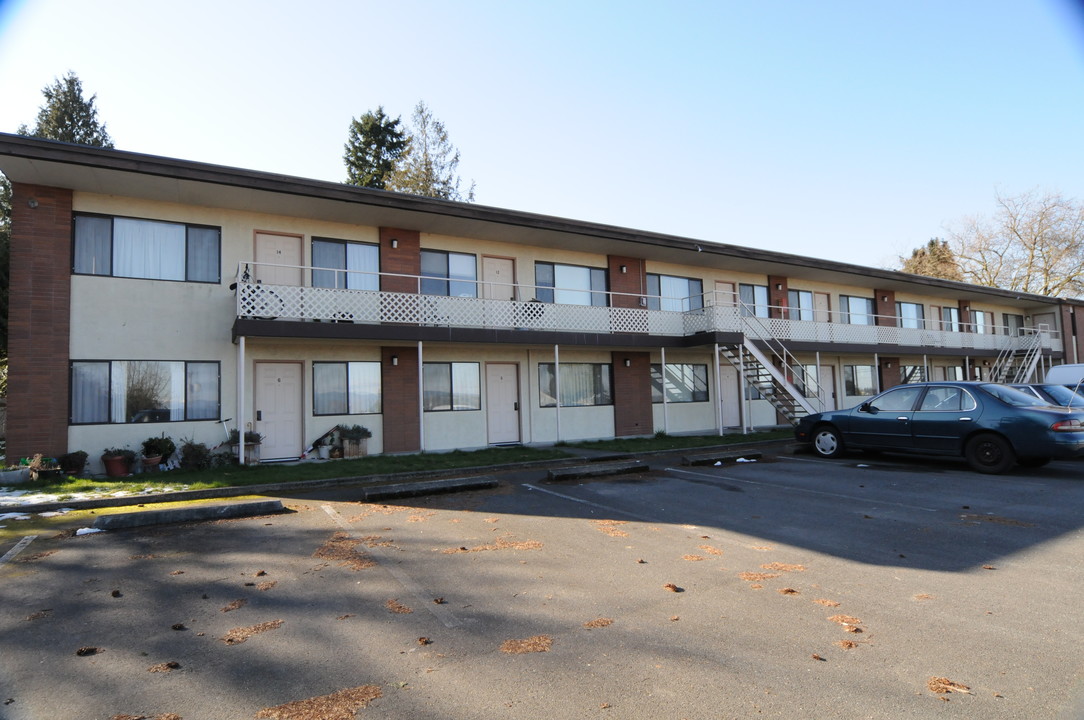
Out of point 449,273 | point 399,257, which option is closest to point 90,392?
point 399,257

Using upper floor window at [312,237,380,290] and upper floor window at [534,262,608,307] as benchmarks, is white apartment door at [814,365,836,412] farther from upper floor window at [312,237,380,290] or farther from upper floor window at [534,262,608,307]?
upper floor window at [312,237,380,290]

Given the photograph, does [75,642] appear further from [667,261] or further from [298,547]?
[667,261]

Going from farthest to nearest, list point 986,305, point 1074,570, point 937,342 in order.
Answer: point 986,305
point 937,342
point 1074,570

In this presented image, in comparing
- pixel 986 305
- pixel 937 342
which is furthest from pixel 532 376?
pixel 986 305

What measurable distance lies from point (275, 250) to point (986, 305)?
116ft

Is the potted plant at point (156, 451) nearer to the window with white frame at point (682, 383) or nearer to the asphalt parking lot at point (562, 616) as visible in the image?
the asphalt parking lot at point (562, 616)

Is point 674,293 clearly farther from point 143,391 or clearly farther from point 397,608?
point 397,608

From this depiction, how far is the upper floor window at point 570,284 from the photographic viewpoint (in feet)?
59.4

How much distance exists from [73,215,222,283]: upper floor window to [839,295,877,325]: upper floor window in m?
23.6

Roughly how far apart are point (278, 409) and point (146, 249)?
4.50 metres

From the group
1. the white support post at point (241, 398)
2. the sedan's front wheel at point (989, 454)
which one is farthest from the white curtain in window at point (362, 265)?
the sedan's front wheel at point (989, 454)

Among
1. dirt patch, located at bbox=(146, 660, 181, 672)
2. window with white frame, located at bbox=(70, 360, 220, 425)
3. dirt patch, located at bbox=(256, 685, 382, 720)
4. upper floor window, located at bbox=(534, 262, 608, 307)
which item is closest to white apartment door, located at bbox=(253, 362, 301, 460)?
window with white frame, located at bbox=(70, 360, 220, 425)

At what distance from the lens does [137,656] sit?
3748 mm

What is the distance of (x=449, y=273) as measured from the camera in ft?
54.4
